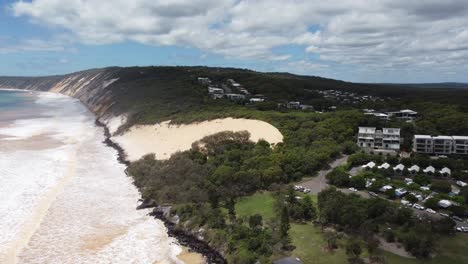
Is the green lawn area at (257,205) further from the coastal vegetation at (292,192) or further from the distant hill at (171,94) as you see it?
the distant hill at (171,94)

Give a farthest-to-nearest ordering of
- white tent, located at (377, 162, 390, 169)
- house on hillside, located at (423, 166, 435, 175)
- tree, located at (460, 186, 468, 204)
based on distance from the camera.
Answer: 1. white tent, located at (377, 162, 390, 169)
2. house on hillside, located at (423, 166, 435, 175)
3. tree, located at (460, 186, 468, 204)

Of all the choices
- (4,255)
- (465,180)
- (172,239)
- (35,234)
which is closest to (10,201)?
(35,234)

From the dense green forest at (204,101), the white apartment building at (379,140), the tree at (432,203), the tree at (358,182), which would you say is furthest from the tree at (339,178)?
the dense green forest at (204,101)

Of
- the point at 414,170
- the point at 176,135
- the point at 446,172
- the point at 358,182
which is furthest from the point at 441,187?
the point at 176,135

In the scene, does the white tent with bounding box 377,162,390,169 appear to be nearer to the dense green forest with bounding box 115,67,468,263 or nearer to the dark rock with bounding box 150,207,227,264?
the dense green forest with bounding box 115,67,468,263

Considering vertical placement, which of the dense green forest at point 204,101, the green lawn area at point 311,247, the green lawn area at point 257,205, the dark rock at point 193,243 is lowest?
the dark rock at point 193,243

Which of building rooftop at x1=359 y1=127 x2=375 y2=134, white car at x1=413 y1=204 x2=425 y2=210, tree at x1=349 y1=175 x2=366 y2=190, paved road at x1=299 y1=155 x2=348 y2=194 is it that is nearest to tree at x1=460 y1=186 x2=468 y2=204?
white car at x1=413 y1=204 x2=425 y2=210
